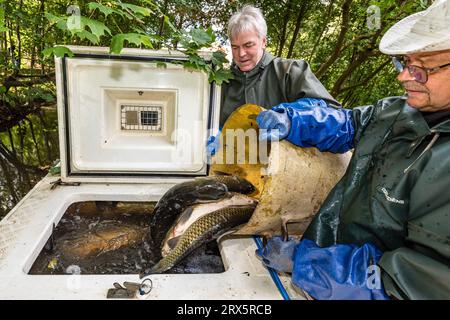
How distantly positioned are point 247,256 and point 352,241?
0.57 meters

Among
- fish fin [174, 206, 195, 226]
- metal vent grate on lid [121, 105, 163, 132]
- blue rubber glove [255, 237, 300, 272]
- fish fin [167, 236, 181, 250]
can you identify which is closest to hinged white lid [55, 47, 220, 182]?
metal vent grate on lid [121, 105, 163, 132]

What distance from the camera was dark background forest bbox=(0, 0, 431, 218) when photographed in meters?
5.62

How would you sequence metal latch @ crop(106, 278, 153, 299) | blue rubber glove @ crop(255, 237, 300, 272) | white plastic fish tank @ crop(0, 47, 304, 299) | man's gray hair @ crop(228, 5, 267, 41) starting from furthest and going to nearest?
man's gray hair @ crop(228, 5, 267, 41) < white plastic fish tank @ crop(0, 47, 304, 299) < blue rubber glove @ crop(255, 237, 300, 272) < metal latch @ crop(106, 278, 153, 299)

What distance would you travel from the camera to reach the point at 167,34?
5500mm

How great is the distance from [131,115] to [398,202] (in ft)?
6.88

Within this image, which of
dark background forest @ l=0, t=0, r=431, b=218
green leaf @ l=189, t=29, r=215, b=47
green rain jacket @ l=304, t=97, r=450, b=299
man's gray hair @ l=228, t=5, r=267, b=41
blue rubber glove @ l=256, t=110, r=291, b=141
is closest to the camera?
green rain jacket @ l=304, t=97, r=450, b=299

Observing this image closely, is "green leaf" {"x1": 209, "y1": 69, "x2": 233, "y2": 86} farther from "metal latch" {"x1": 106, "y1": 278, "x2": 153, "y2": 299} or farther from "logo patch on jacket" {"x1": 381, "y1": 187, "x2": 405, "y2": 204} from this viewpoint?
"metal latch" {"x1": 106, "y1": 278, "x2": 153, "y2": 299}

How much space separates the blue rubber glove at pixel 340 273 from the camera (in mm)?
1331

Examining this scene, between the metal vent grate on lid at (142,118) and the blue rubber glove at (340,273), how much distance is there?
1.73 metres

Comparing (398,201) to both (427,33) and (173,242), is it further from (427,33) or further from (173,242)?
(173,242)

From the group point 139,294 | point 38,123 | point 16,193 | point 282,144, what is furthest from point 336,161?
point 38,123

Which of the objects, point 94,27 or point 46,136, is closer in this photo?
point 94,27

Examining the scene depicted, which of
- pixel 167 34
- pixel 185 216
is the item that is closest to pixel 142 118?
pixel 185 216

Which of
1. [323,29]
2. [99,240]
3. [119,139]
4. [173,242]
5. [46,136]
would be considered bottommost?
[46,136]
